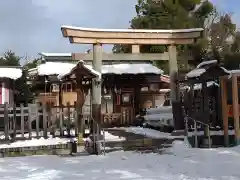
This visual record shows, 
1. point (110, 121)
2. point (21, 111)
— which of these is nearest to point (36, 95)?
point (110, 121)

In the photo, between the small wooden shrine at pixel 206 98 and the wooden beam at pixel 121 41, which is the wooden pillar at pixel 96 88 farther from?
the small wooden shrine at pixel 206 98

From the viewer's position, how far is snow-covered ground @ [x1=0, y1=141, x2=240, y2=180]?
321 inches

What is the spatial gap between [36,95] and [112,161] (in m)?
15.9

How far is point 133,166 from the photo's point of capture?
368 inches

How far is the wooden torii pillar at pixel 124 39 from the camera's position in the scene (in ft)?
47.4

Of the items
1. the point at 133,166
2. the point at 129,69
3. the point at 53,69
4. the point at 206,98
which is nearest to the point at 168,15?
the point at 129,69

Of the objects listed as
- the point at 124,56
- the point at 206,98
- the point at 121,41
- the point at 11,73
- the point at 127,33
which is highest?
the point at 127,33

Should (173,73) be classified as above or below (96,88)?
above

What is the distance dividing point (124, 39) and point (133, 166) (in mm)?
7191

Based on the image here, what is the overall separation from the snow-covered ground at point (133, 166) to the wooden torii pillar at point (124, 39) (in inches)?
147

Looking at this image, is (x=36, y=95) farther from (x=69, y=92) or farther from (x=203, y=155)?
(x=203, y=155)

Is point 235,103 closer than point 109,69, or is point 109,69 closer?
point 235,103

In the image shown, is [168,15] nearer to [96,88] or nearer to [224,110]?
[96,88]

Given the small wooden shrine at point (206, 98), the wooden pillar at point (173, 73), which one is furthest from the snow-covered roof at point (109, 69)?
the small wooden shrine at point (206, 98)
